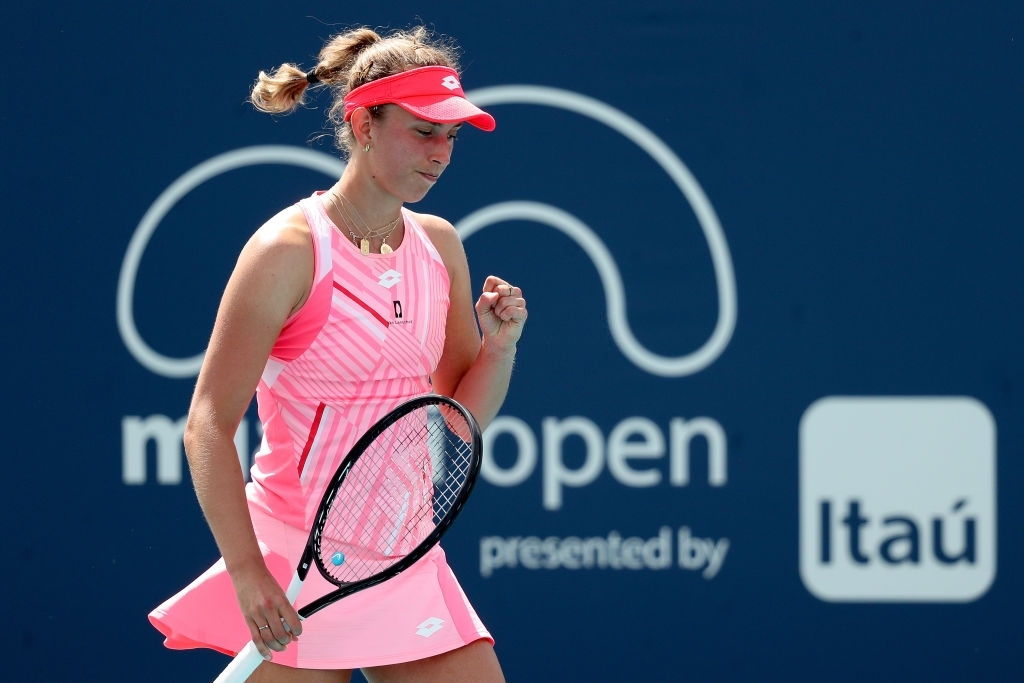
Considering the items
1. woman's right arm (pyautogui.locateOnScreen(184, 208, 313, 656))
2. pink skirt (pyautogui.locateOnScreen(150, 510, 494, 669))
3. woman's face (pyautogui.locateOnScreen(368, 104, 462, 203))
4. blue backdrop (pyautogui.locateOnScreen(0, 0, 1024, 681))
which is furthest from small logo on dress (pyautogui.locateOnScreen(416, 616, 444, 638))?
blue backdrop (pyautogui.locateOnScreen(0, 0, 1024, 681))

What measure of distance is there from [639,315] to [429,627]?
1782mm

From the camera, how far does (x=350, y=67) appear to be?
238 cm

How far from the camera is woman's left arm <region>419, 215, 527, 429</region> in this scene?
242 cm

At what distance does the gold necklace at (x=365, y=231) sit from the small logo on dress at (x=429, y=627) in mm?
611

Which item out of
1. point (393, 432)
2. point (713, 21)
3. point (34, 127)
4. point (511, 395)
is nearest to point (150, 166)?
point (34, 127)

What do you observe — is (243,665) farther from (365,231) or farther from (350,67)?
(350,67)

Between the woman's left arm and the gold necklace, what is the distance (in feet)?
0.50

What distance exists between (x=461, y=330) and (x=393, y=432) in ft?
1.18

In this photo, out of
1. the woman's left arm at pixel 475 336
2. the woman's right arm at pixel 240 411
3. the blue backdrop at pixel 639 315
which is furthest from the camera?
the blue backdrop at pixel 639 315

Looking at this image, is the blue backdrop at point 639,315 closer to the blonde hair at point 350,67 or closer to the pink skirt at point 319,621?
the blonde hair at point 350,67

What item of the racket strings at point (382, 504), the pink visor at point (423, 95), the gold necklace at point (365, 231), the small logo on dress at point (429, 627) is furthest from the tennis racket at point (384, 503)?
the pink visor at point (423, 95)

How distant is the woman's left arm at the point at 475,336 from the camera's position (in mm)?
2418

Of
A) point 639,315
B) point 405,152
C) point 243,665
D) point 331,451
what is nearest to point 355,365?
point 331,451

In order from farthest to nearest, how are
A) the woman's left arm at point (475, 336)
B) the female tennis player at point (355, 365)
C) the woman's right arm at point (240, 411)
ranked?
the woman's left arm at point (475, 336), the female tennis player at point (355, 365), the woman's right arm at point (240, 411)
